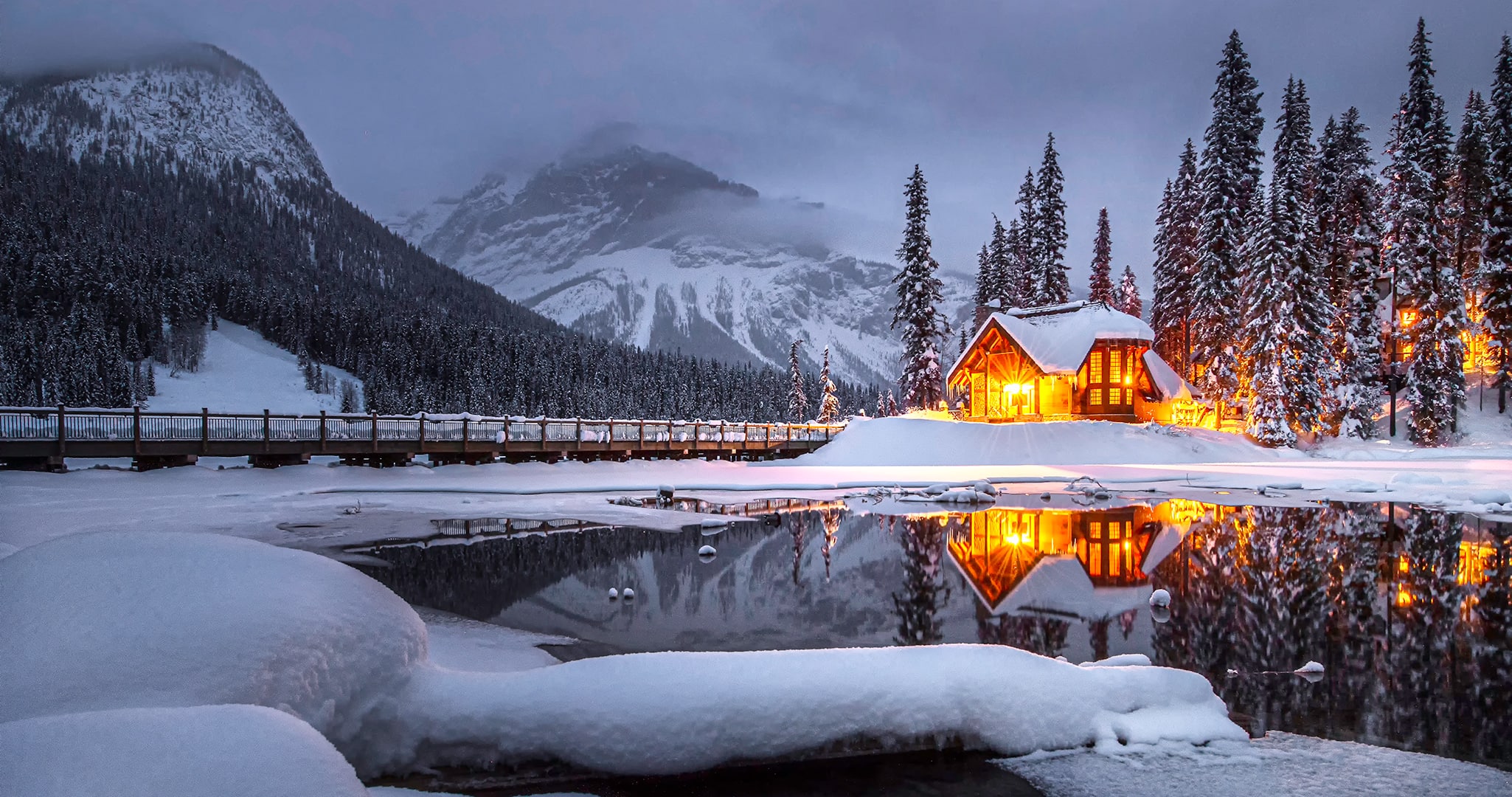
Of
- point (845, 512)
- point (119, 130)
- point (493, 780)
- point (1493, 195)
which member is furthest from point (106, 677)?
point (119, 130)

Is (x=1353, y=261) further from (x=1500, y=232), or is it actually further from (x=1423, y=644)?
(x=1423, y=644)

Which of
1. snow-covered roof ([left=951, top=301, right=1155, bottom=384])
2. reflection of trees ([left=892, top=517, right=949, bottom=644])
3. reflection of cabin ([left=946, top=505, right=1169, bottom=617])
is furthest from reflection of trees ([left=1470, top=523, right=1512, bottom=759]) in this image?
snow-covered roof ([left=951, top=301, right=1155, bottom=384])

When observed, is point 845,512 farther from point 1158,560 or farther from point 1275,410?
point 1275,410

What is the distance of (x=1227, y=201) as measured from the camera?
4066 centimetres

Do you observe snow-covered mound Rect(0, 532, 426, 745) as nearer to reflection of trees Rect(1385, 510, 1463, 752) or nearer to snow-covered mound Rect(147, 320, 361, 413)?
reflection of trees Rect(1385, 510, 1463, 752)

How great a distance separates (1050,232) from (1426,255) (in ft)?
61.2

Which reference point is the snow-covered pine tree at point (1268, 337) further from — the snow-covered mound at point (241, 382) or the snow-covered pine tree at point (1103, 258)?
the snow-covered mound at point (241, 382)

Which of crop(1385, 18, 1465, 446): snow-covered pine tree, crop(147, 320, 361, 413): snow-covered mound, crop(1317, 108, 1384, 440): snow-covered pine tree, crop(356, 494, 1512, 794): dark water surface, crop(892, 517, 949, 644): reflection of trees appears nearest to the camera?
crop(356, 494, 1512, 794): dark water surface

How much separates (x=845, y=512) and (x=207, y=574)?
15317 millimetres

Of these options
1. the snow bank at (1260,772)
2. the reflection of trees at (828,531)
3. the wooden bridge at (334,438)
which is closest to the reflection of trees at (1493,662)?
the snow bank at (1260,772)

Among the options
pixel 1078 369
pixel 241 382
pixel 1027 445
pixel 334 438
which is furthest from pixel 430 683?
pixel 241 382

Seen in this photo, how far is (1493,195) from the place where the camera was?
35.6 meters

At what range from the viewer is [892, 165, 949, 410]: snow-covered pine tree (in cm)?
4444

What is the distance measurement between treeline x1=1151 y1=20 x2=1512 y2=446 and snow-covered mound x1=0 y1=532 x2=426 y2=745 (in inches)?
1595
